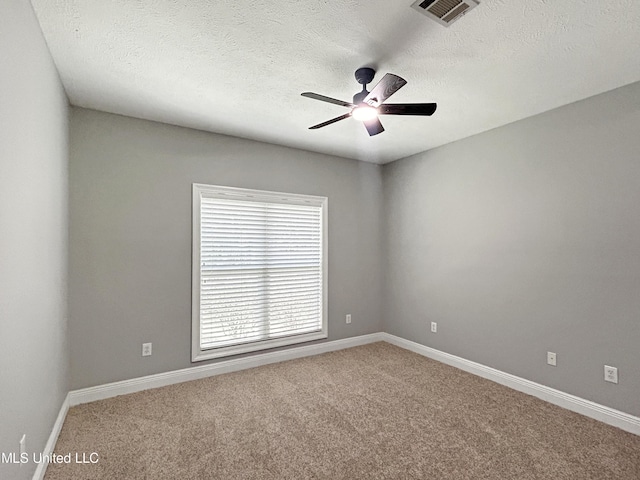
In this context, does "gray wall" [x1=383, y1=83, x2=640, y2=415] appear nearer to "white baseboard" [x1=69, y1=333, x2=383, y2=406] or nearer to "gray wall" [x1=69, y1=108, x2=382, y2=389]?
"white baseboard" [x1=69, y1=333, x2=383, y2=406]

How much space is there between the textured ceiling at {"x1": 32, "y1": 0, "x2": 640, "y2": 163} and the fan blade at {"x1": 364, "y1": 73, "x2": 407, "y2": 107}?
0.24m

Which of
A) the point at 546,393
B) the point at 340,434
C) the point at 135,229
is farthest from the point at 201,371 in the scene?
the point at 546,393

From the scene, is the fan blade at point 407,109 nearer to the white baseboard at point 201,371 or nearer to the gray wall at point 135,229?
the gray wall at point 135,229

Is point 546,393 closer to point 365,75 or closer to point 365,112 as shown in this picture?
point 365,112

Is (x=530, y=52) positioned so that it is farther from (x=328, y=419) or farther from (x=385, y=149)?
(x=328, y=419)

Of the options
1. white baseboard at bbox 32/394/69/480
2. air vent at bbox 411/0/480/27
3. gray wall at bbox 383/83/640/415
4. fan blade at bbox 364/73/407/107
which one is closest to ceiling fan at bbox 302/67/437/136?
fan blade at bbox 364/73/407/107

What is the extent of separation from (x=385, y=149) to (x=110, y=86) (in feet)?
9.71

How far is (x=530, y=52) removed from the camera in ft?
6.93

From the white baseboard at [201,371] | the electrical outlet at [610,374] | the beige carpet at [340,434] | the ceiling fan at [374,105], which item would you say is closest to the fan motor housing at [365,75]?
the ceiling fan at [374,105]

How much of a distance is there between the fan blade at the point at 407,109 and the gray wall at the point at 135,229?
194 cm

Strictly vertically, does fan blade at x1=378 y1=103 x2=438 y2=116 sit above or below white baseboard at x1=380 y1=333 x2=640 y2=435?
above

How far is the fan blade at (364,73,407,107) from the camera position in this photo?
6.50 feet

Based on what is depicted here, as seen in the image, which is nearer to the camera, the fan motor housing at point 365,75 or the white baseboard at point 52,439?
the white baseboard at point 52,439

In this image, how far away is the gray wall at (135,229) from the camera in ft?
9.47
